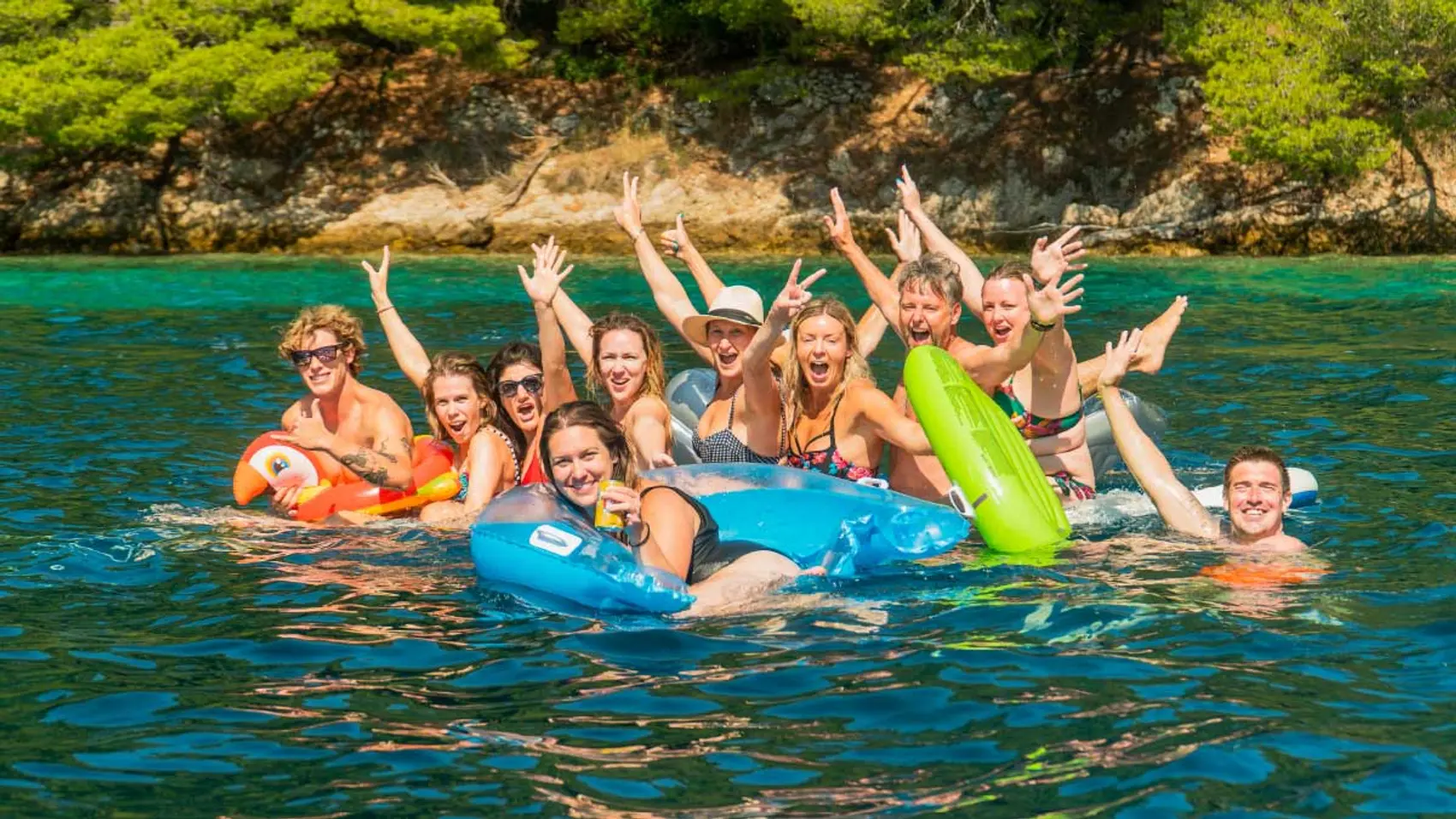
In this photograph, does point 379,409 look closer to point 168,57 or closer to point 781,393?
point 781,393

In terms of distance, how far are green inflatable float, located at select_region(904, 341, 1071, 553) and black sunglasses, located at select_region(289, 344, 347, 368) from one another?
104 inches

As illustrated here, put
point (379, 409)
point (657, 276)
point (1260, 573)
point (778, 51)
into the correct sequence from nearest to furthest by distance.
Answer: point (1260, 573) < point (379, 409) < point (657, 276) < point (778, 51)

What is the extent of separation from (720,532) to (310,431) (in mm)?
2390

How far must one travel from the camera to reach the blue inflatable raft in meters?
5.82

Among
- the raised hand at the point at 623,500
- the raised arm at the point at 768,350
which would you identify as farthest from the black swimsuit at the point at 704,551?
the raised arm at the point at 768,350

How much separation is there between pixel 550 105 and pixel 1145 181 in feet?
31.2

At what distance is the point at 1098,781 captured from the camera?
426 cm

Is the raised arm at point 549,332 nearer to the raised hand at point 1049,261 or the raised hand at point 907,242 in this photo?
the raised hand at point 907,242

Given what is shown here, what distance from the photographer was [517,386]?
7.38 meters

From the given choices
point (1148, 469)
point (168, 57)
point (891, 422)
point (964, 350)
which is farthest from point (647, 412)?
point (168, 57)

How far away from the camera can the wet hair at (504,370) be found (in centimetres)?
737

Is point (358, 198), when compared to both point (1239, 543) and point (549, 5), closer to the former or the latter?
point (549, 5)

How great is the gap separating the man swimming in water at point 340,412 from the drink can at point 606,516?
200cm

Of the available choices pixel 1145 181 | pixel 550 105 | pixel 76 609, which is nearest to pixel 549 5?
pixel 550 105
